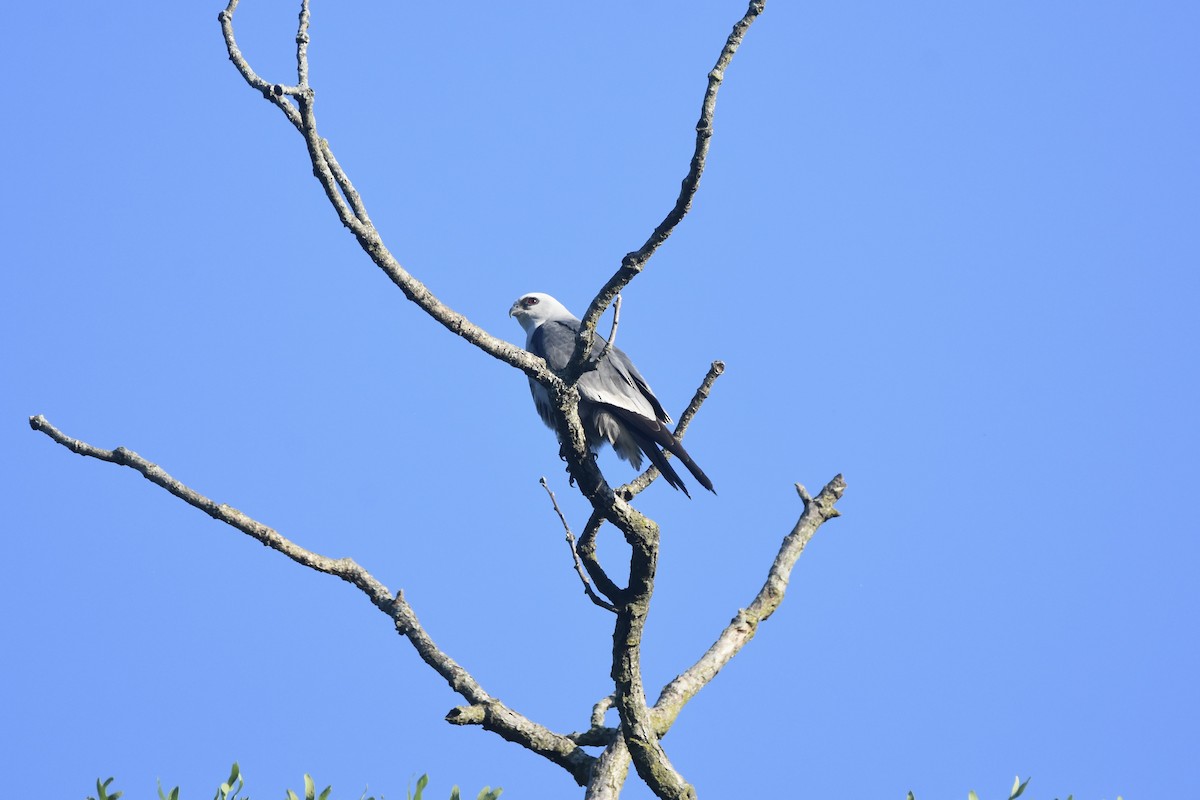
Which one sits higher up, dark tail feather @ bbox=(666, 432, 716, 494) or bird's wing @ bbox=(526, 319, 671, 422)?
bird's wing @ bbox=(526, 319, 671, 422)

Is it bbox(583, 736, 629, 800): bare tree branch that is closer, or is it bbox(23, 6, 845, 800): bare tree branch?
bbox(23, 6, 845, 800): bare tree branch

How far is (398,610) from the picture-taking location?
4484mm

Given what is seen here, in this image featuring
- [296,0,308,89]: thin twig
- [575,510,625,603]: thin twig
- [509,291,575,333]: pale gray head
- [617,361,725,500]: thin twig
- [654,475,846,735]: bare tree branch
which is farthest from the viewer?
[509,291,575,333]: pale gray head

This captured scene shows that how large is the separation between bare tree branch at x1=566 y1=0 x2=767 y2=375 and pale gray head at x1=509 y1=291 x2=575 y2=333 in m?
4.55

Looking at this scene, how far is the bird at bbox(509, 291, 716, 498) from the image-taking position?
5.74 metres

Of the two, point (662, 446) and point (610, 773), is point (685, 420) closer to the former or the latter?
point (662, 446)

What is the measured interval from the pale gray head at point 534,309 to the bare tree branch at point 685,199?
455 centimetres

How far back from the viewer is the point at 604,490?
4207mm

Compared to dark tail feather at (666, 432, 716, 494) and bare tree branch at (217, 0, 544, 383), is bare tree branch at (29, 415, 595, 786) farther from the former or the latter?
dark tail feather at (666, 432, 716, 494)

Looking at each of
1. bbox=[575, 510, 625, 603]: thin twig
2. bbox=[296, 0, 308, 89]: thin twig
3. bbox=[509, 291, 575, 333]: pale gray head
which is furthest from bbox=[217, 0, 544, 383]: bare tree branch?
bbox=[509, 291, 575, 333]: pale gray head

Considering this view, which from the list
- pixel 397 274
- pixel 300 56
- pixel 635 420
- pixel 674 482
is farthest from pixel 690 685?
pixel 300 56

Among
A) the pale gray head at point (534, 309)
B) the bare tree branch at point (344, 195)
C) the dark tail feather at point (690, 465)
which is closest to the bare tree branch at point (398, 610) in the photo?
the bare tree branch at point (344, 195)

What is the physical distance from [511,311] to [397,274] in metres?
5.13

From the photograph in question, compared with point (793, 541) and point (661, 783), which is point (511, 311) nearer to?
point (793, 541)
